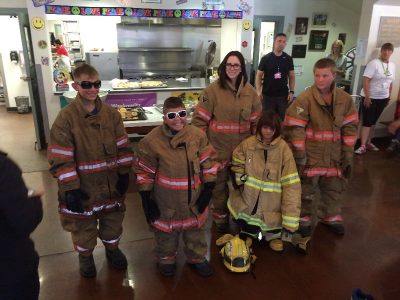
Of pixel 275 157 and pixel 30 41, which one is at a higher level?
pixel 30 41

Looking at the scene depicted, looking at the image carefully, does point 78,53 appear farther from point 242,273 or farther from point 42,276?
point 242,273

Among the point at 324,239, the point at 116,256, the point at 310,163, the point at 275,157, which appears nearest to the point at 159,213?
the point at 116,256

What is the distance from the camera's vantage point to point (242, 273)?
2631 millimetres

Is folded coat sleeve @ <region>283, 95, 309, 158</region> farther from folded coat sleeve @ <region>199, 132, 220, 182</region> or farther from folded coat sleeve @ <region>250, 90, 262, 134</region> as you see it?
folded coat sleeve @ <region>199, 132, 220, 182</region>

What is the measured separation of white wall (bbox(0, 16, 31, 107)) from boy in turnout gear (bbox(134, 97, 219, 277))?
7188mm

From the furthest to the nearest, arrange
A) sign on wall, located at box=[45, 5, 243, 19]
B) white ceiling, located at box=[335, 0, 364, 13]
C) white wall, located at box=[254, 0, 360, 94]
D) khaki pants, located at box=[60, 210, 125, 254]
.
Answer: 1. white ceiling, located at box=[335, 0, 364, 13]
2. white wall, located at box=[254, 0, 360, 94]
3. sign on wall, located at box=[45, 5, 243, 19]
4. khaki pants, located at box=[60, 210, 125, 254]

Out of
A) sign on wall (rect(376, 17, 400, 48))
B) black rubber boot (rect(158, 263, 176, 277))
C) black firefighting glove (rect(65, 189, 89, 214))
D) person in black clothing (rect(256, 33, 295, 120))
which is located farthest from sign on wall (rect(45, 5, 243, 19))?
black rubber boot (rect(158, 263, 176, 277))

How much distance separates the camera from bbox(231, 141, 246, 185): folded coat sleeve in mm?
2764

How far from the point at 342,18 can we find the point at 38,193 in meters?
8.67

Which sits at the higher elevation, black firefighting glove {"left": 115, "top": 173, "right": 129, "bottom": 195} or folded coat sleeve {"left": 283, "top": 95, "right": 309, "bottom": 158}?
folded coat sleeve {"left": 283, "top": 95, "right": 309, "bottom": 158}

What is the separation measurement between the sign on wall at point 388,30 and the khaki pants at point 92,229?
5009mm

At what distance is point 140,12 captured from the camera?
5320 millimetres

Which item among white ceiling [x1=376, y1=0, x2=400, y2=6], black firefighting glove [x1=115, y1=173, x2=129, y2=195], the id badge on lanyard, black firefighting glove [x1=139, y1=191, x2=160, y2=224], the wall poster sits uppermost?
white ceiling [x1=376, y1=0, x2=400, y2=6]

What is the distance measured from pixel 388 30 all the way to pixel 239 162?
13.9ft
